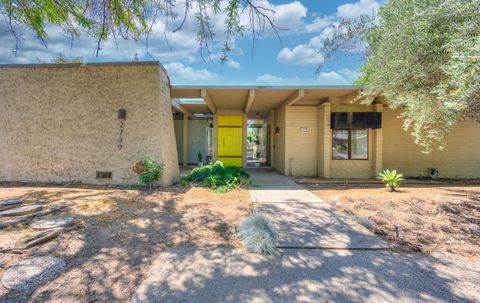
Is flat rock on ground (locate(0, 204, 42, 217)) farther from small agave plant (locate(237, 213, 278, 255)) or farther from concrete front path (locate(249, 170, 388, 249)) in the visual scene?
concrete front path (locate(249, 170, 388, 249))

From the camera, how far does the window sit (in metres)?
7.59

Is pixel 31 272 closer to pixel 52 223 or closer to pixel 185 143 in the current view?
pixel 52 223

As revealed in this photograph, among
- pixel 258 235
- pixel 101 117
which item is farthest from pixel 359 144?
pixel 101 117

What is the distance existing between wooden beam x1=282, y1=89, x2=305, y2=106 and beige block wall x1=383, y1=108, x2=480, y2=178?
334cm

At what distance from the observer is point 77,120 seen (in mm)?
5367

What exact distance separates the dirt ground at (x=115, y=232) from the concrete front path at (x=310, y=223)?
0.53m

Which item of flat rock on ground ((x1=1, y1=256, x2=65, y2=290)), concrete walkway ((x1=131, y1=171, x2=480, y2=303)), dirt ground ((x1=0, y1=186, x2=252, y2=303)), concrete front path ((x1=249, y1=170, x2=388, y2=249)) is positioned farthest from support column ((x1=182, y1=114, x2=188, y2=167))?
flat rock on ground ((x1=1, y1=256, x2=65, y2=290))

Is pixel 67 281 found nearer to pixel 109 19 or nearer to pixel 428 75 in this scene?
pixel 109 19

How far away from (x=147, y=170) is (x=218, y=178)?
5.51ft

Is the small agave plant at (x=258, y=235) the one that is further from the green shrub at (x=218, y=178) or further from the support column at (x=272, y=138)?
the support column at (x=272, y=138)

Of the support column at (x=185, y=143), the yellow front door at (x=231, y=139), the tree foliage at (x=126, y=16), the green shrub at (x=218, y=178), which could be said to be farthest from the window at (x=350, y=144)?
the support column at (x=185, y=143)

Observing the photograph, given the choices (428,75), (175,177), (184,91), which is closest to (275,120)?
(184,91)

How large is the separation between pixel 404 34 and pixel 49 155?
26.0 feet

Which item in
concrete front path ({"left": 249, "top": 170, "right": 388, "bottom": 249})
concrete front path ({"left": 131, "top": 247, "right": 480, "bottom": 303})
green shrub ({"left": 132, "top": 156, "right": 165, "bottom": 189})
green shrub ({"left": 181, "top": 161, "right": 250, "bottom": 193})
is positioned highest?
green shrub ({"left": 132, "top": 156, "right": 165, "bottom": 189})
